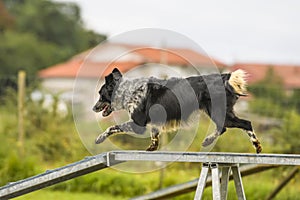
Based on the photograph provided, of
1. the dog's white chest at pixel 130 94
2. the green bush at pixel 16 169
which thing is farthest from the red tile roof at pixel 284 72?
the dog's white chest at pixel 130 94

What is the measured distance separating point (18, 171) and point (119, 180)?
59.2 inches

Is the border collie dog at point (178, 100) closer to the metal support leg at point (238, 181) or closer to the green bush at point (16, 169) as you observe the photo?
the metal support leg at point (238, 181)

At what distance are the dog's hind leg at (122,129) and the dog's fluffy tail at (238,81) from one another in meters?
0.80

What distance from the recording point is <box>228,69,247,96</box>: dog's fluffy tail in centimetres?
570

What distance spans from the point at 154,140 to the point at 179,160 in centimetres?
44

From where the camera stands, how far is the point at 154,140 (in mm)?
5852

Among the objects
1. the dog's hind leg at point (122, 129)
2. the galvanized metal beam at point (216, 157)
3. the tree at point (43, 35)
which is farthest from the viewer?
the tree at point (43, 35)

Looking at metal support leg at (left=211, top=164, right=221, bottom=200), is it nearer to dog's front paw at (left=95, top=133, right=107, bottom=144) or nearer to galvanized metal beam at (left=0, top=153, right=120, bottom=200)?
galvanized metal beam at (left=0, top=153, right=120, bottom=200)

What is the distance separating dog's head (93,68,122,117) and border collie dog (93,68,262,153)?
0.17 ft

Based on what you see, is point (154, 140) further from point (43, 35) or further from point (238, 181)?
point (43, 35)

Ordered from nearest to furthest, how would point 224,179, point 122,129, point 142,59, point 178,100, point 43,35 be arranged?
point 178,100
point 122,129
point 224,179
point 142,59
point 43,35

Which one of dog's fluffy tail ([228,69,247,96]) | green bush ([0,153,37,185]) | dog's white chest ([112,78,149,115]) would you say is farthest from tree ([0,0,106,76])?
dog's fluffy tail ([228,69,247,96])

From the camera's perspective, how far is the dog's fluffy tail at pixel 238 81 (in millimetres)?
5695

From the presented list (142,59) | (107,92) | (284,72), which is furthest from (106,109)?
(284,72)
